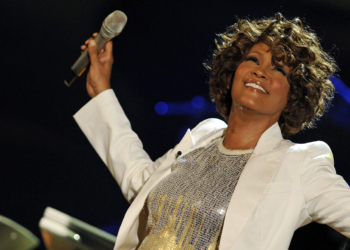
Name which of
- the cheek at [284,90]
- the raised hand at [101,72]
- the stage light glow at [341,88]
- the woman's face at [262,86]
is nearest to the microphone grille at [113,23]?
the raised hand at [101,72]

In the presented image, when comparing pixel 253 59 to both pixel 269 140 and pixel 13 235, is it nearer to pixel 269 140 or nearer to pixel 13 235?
pixel 269 140

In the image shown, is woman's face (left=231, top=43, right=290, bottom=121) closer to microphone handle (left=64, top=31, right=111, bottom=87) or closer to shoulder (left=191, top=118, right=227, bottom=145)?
shoulder (left=191, top=118, right=227, bottom=145)

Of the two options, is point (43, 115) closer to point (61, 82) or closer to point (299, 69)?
point (61, 82)

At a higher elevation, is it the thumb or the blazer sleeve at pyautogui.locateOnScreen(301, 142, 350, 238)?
the thumb

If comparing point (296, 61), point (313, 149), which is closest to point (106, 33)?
→ point (296, 61)

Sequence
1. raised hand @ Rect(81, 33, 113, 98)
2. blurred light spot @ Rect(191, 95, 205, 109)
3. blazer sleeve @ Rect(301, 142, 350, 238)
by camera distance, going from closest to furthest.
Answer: blazer sleeve @ Rect(301, 142, 350, 238), raised hand @ Rect(81, 33, 113, 98), blurred light spot @ Rect(191, 95, 205, 109)

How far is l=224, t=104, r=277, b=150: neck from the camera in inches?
46.9

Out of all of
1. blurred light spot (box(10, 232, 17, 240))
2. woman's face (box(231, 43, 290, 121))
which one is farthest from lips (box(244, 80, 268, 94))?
blurred light spot (box(10, 232, 17, 240))

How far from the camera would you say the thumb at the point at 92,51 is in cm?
120

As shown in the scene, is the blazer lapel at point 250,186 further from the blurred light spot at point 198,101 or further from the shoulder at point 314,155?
the blurred light spot at point 198,101

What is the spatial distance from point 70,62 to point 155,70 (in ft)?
1.51

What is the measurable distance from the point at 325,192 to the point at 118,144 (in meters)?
0.70

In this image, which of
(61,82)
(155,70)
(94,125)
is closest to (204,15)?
(155,70)

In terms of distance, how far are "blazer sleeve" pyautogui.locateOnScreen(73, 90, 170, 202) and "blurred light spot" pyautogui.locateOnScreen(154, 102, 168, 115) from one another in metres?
0.38
